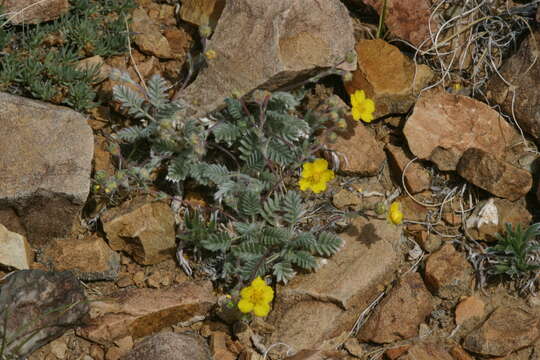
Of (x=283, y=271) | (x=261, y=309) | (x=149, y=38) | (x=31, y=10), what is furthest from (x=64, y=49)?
(x=261, y=309)

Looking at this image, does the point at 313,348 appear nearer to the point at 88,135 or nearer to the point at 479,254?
the point at 479,254

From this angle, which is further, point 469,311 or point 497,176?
point 497,176

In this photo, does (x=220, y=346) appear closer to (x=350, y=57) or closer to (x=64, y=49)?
(x=350, y=57)

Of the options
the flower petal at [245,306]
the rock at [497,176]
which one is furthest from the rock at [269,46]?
the flower petal at [245,306]

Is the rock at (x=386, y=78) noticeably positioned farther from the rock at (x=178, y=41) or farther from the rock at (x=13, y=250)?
the rock at (x=13, y=250)

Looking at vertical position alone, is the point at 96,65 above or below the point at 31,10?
below

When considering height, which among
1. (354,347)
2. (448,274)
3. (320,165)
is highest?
(320,165)
